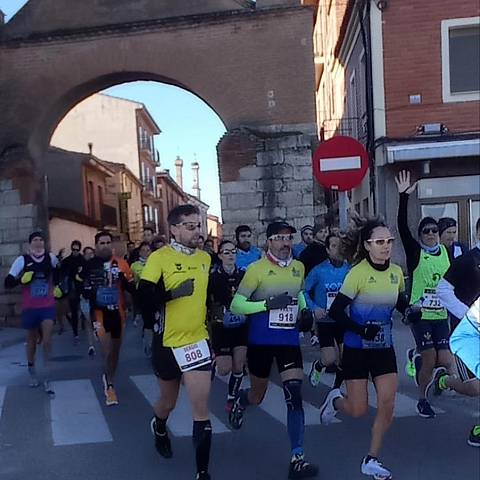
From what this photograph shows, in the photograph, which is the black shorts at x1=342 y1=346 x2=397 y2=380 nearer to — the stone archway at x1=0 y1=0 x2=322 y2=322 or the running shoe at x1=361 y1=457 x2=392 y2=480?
the running shoe at x1=361 y1=457 x2=392 y2=480

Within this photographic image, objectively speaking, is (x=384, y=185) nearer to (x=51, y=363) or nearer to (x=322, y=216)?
(x=322, y=216)

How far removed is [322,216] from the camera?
1570cm

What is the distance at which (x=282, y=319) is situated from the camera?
6000 millimetres

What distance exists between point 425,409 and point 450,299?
1643 mm

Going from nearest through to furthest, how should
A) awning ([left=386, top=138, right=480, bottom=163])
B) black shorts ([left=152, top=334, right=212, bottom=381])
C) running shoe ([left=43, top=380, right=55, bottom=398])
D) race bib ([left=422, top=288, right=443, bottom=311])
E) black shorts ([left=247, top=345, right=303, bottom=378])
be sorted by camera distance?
black shorts ([left=152, top=334, right=212, bottom=381]), black shorts ([left=247, top=345, right=303, bottom=378]), race bib ([left=422, top=288, right=443, bottom=311]), running shoe ([left=43, top=380, right=55, bottom=398]), awning ([left=386, top=138, right=480, bottom=163])

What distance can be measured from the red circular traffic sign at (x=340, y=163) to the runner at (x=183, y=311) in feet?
12.5

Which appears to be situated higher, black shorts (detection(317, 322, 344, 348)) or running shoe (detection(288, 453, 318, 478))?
black shorts (detection(317, 322, 344, 348))

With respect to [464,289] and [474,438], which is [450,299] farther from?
[474,438]

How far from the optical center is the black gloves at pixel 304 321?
5898mm

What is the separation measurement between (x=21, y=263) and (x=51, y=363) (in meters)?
2.74

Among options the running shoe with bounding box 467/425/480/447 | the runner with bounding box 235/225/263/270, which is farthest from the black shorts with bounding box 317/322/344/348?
the runner with bounding box 235/225/263/270

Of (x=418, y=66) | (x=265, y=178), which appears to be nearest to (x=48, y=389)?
(x=265, y=178)

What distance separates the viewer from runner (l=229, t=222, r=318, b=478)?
5796mm

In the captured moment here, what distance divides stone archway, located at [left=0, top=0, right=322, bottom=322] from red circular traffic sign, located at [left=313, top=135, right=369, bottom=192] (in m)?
6.05
